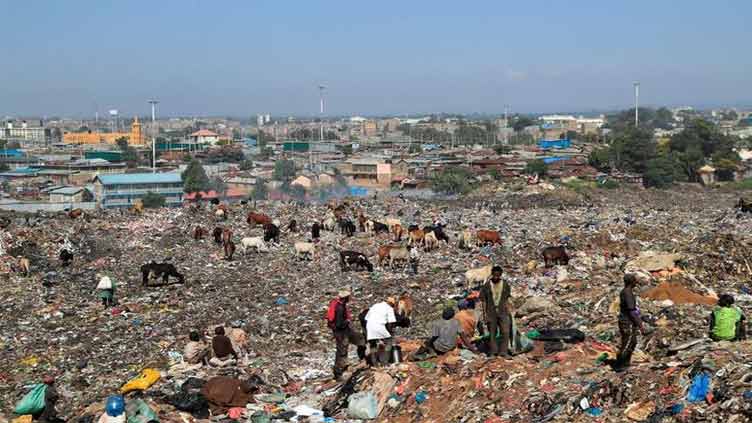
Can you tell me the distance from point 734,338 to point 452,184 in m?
36.1

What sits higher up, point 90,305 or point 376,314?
point 376,314

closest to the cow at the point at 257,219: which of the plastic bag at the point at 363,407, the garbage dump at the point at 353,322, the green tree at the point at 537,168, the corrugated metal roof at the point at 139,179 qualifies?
the garbage dump at the point at 353,322

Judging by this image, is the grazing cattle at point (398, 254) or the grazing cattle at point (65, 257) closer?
the grazing cattle at point (398, 254)

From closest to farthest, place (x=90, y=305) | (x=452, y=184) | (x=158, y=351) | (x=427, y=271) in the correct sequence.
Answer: (x=158, y=351), (x=90, y=305), (x=427, y=271), (x=452, y=184)

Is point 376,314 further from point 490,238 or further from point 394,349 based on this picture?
point 490,238

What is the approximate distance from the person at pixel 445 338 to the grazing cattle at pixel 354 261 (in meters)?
7.53

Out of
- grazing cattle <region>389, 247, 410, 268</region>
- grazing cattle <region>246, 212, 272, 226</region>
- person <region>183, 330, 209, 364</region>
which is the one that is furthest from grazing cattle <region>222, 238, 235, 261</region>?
person <region>183, 330, 209, 364</region>

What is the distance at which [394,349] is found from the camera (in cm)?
909

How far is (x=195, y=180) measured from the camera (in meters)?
49.4

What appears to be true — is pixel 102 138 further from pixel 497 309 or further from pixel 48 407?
pixel 497 309

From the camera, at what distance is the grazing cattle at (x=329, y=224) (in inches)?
856

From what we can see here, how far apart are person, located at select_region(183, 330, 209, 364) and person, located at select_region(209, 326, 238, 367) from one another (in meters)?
0.16

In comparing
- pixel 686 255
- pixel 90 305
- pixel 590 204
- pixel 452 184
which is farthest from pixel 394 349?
pixel 452 184

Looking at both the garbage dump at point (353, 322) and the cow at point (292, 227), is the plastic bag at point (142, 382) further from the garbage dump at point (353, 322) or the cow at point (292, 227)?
the cow at point (292, 227)
